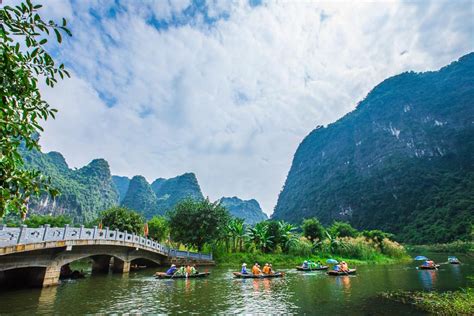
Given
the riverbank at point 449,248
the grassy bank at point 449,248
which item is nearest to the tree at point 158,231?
the riverbank at point 449,248

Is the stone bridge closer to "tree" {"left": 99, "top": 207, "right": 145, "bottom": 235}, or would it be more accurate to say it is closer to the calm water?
the calm water

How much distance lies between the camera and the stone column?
1825 cm

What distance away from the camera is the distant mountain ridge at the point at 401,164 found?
82125mm

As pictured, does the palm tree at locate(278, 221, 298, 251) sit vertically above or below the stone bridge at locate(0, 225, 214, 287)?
above

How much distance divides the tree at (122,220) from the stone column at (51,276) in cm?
1841

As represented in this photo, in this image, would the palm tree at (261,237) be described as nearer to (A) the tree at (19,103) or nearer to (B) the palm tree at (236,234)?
(B) the palm tree at (236,234)

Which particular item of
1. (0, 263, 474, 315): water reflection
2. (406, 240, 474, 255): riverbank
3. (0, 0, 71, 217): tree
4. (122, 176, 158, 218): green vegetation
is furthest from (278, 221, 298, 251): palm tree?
(122, 176, 158, 218): green vegetation

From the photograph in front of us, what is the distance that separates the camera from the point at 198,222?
3553 centimetres

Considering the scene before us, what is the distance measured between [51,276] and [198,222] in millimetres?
18355

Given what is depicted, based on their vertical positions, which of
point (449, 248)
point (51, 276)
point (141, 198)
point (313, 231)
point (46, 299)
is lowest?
point (46, 299)

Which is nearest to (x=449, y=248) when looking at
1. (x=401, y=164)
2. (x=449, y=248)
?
(x=449, y=248)

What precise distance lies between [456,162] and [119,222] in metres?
112

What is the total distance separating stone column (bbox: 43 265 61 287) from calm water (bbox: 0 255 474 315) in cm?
75

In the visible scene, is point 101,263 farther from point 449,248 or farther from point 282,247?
point 449,248
